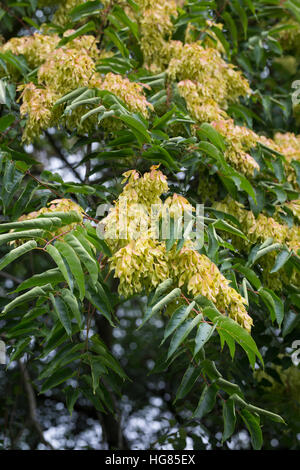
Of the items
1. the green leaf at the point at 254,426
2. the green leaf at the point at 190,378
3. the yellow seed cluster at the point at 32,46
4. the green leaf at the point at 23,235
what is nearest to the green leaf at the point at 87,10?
the yellow seed cluster at the point at 32,46

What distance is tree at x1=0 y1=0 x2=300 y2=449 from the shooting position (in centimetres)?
218

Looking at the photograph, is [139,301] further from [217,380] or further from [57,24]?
[217,380]

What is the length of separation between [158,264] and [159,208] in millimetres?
245

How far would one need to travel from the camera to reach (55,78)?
283 cm

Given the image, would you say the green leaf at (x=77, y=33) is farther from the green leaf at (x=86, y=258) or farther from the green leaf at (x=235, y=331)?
the green leaf at (x=235, y=331)

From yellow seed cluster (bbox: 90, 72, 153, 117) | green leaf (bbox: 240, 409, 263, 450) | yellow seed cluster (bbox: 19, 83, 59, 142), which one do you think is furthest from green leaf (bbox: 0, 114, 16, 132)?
green leaf (bbox: 240, 409, 263, 450)

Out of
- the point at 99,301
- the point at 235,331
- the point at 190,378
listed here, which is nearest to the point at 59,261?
the point at 99,301

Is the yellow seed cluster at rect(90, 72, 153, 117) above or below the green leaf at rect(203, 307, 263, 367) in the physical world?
above

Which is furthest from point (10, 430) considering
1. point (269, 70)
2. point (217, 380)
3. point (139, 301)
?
point (269, 70)

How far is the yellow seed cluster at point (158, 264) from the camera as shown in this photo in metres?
2.15

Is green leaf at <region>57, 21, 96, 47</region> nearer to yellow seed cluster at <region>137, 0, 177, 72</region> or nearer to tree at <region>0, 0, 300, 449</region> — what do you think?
tree at <region>0, 0, 300, 449</region>

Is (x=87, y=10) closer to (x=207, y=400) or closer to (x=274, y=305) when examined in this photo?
(x=274, y=305)

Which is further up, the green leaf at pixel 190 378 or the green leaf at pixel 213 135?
the green leaf at pixel 213 135
